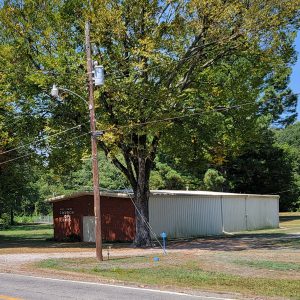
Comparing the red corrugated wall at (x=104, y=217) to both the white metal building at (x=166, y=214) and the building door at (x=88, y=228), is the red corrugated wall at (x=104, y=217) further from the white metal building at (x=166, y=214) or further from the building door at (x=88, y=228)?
the building door at (x=88, y=228)

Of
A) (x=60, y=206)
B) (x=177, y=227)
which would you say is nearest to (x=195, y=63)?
(x=177, y=227)

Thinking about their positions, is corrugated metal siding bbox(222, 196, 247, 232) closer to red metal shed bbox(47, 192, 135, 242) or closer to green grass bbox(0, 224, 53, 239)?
red metal shed bbox(47, 192, 135, 242)

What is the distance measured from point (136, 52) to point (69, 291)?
1379cm

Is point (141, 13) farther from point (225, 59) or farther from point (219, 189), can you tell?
point (219, 189)

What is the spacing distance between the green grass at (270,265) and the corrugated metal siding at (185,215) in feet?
54.1

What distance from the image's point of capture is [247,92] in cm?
2781

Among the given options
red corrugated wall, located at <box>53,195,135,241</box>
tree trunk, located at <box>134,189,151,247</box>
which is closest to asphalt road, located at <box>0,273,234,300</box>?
tree trunk, located at <box>134,189,151,247</box>

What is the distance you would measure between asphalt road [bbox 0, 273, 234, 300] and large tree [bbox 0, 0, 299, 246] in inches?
364

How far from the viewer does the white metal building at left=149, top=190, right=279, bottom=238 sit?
118 ft

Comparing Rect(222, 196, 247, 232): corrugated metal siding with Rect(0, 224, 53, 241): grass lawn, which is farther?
Rect(0, 224, 53, 241): grass lawn

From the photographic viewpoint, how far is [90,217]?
36.9 meters

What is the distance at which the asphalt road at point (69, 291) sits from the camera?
11.5 meters

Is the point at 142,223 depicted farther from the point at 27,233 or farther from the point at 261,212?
the point at 27,233

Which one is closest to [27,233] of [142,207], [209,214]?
[209,214]
